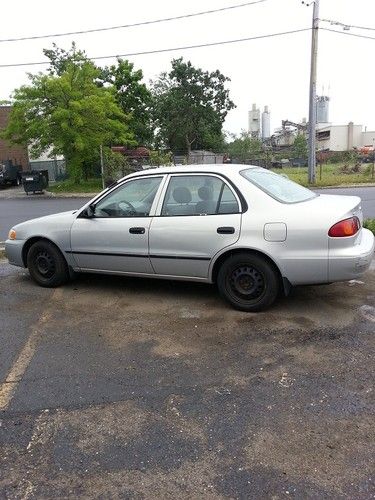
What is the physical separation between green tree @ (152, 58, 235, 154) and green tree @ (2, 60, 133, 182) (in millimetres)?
27420

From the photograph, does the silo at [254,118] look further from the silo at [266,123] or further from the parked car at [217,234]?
the parked car at [217,234]

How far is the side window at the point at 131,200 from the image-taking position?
511 cm

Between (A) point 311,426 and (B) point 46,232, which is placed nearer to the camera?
(A) point 311,426

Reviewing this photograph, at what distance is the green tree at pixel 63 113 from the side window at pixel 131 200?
62.8 ft

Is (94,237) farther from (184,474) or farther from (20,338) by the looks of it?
(184,474)

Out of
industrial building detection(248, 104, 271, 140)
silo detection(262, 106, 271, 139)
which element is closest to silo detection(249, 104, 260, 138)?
industrial building detection(248, 104, 271, 140)

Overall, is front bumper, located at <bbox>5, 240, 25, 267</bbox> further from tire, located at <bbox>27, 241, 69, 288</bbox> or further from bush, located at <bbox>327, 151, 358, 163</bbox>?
bush, located at <bbox>327, 151, 358, 163</bbox>

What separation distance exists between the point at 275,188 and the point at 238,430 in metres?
2.77

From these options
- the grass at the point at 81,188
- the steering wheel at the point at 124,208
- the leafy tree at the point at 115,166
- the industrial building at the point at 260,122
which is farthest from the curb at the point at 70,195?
the industrial building at the point at 260,122

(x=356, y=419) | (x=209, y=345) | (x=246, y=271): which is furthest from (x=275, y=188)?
(x=356, y=419)

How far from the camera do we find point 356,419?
287 cm

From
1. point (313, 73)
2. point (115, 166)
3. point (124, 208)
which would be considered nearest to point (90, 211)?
point (124, 208)

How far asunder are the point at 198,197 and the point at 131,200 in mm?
834

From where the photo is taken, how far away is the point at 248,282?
15.2 feet
